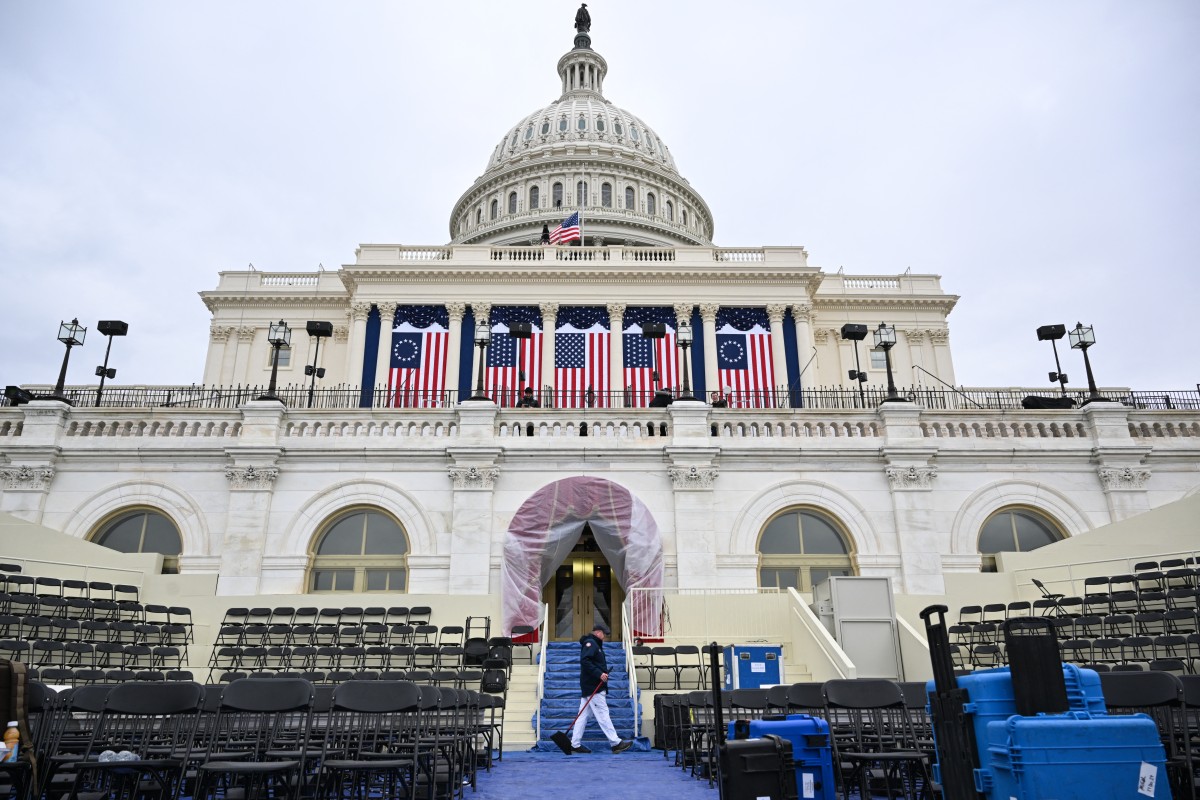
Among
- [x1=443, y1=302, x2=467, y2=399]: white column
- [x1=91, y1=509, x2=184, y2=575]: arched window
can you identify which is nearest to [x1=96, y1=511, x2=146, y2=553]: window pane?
[x1=91, y1=509, x2=184, y2=575]: arched window

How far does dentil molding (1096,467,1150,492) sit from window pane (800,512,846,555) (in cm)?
730

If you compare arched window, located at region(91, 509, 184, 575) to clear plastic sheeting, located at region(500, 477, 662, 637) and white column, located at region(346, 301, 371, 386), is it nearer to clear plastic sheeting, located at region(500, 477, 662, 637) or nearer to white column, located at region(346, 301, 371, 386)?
clear plastic sheeting, located at region(500, 477, 662, 637)

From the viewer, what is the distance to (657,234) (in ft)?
237

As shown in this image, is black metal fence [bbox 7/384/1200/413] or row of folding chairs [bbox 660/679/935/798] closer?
row of folding chairs [bbox 660/679/935/798]

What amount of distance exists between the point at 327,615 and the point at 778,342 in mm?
33804

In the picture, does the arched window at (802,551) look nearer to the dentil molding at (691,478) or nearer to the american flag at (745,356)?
the dentil molding at (691,478)

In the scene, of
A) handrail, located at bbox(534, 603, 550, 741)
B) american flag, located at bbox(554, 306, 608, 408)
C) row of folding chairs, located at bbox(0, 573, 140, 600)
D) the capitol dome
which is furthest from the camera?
the capitol dome

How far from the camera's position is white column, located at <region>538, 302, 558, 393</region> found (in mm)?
45188

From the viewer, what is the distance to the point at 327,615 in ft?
65.4

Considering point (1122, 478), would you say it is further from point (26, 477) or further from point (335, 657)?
point (26, 477)

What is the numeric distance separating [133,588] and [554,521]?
10.1 meters

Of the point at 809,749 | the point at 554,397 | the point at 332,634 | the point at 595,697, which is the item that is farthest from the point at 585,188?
the point at 809,749

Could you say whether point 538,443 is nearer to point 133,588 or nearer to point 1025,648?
point 133,588

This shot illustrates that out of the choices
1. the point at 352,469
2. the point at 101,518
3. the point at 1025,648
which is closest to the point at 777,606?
the point at 352,469
